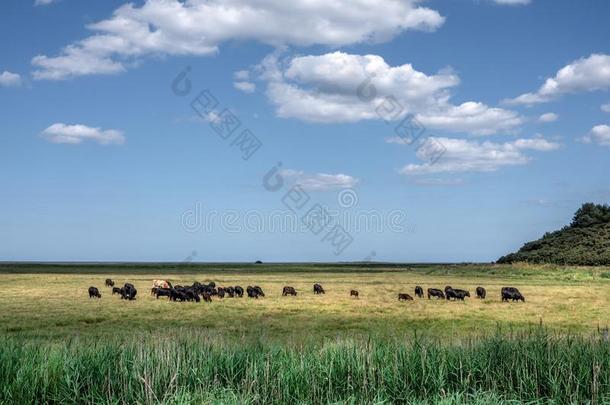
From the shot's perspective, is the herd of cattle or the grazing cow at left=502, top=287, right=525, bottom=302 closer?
the herd of cattle

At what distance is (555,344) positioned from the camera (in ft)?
40.7

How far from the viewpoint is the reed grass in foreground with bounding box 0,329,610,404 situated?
10.9 m

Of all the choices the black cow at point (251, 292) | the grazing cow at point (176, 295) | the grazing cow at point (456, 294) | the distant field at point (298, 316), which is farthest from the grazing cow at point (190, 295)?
the grazing cow at point (456, 294)

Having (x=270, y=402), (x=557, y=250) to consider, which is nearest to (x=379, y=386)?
(x=270, y=402)

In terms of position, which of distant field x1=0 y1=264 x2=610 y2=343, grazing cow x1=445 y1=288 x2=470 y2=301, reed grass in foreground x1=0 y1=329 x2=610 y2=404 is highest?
reed grass in foreground x1=0 y1=329 x2=610 y2=404

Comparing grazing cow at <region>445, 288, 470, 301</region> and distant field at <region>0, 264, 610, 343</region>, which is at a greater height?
grazing cow at <region>445, 288, 470, 301</region>

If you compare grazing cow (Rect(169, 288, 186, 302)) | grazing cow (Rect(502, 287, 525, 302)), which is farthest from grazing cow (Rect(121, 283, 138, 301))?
grazing cow (Rect(502, 287, 525, 302))

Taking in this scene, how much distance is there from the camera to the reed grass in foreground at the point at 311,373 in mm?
10906

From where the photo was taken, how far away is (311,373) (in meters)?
11.5

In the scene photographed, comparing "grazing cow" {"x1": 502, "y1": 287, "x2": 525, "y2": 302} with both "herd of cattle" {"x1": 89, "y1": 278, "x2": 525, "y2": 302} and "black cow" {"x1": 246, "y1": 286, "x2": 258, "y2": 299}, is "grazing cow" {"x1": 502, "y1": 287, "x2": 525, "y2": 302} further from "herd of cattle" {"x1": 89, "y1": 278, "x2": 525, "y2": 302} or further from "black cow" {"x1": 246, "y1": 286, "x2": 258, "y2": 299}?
"black cow" {"x1": 246, "y1": 286, "x2": 258, "y2": 299}

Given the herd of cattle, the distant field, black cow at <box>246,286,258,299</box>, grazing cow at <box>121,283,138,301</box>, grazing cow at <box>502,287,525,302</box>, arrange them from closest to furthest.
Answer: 1. the distant field
2. the herd of cattle
3. grazing cow at <box>502,287,525,302</box>
4. grazing cow at <box>121,283,138,301</box>
5. black cow at <box>246,286,258,299</box>

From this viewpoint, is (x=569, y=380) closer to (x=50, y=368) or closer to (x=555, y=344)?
(x=555, y=344)

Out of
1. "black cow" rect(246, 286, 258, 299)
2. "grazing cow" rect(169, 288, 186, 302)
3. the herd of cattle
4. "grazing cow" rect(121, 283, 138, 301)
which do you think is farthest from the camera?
"black cow" rect(246, 286, 258, 299)

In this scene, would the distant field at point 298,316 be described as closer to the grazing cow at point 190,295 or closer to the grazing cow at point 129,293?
the grazing cow at point 129,293
